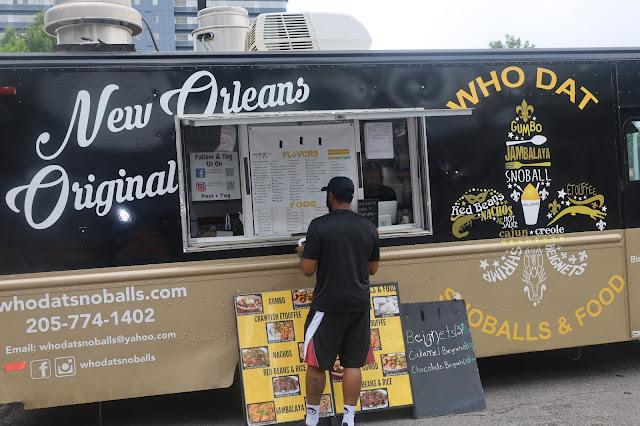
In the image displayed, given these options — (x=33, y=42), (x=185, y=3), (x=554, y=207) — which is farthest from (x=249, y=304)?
(x=185, y=3)

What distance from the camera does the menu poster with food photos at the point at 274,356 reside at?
4883 mm

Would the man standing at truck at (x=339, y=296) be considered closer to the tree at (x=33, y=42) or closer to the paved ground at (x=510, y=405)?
the paved ground at (x=510, y=405)

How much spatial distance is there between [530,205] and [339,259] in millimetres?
1974

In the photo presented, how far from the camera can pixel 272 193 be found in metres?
5.25

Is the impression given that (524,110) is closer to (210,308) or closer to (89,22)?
(210,308)

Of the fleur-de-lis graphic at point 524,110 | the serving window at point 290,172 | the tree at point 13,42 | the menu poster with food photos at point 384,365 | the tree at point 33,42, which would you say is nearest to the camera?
the menu poster with food photos at point 384,365

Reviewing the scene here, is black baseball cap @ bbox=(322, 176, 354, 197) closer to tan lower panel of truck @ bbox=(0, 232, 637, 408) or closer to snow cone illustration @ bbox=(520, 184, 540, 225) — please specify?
tan lower panel of truck @ bbox=(0, 232, 637, 408)

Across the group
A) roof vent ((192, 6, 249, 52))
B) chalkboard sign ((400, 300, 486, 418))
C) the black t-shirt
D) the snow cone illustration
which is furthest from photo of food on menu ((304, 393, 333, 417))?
roof vent ((192, 6, 249, 52))

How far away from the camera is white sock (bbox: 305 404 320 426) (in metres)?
4.74

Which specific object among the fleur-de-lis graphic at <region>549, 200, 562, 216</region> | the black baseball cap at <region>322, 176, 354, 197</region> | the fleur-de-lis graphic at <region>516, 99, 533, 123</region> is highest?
the fleur-de-lis graphic at <region>516, 99, 533, 123</region>

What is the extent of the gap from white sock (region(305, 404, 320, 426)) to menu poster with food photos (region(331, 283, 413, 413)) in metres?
0.26

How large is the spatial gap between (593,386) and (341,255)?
2.80 m

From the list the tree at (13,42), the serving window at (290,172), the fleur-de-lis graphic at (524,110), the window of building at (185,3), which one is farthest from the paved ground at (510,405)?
the window of building at (185,3)

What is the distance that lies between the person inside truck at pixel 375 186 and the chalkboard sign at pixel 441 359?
0.93 meters
